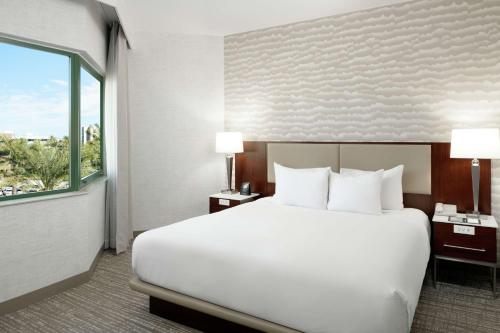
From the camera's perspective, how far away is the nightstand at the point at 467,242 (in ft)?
9.39

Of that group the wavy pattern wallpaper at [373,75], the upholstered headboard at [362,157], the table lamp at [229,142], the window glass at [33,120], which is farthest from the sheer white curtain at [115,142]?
the upholstered headboard at [362,157]

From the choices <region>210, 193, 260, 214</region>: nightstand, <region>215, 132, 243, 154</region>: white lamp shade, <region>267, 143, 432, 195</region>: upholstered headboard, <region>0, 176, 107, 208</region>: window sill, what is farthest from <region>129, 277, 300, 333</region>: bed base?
<region>267, 143, 432, 195</region>: upholstered headboard

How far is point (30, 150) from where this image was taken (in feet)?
9.53

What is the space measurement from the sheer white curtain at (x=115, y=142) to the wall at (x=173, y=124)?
17.7 inches

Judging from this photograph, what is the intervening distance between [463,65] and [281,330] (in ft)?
9.81

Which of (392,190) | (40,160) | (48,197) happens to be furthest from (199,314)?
(392,190)

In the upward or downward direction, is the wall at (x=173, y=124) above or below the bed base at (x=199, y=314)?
above

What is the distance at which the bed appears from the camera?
5.73 feet

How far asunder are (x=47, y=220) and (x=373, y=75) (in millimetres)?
3387

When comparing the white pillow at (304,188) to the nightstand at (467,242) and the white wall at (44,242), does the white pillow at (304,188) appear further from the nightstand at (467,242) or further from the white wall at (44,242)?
the white wall at (44,242)

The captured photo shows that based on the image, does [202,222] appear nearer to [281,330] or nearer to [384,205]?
[281,330]

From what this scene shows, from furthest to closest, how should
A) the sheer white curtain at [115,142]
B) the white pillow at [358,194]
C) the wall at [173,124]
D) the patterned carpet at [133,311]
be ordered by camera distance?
the wall at [173,124] → the sheer white curtain at [115,142] → the white pillow at [358,194] → the patterned carpet at [133,311]

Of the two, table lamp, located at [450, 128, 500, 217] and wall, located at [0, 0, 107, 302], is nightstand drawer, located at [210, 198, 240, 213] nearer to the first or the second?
wall, located at [0, 0, 107, 302]

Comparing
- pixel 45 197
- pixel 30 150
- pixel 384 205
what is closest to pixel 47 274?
pixel 45 197
